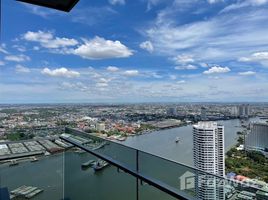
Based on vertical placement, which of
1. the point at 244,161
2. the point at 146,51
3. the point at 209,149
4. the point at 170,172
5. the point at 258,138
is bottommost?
the point at 244,161

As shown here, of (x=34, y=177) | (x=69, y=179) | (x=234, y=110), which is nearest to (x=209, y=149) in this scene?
(x=69, y=179)

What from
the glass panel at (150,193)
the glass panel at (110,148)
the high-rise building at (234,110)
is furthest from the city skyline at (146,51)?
the glass panel at (150,193)

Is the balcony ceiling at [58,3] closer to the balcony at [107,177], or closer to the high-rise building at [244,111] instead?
the balcony at [107,177]

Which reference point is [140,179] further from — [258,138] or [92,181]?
[258,138]

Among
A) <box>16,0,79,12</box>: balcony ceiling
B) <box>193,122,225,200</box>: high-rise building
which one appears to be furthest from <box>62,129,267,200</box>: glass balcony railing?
<box>193,122,225,200</box>: high-rise building

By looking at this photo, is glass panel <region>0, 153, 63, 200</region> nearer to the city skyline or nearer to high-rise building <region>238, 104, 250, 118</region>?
the city skyline

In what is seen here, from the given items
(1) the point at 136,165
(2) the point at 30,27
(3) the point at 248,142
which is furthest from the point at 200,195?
(3) the point at 248,142
